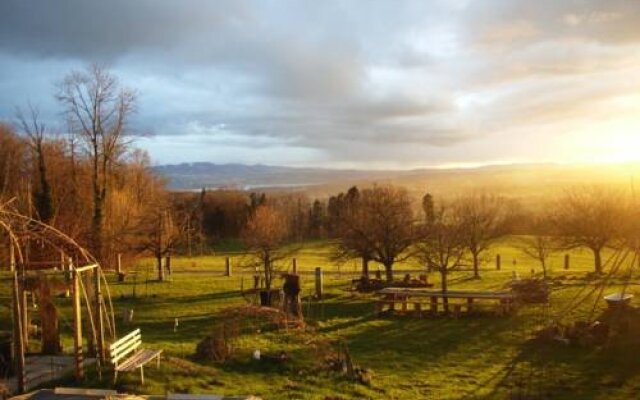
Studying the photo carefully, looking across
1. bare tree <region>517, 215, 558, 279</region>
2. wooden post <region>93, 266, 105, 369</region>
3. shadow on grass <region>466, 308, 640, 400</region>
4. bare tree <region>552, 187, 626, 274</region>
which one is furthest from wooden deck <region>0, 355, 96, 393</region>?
bare tree <region>552, 187, 626, 274</region>

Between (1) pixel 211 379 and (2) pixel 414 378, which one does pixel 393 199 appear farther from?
(1) pixel 211 379

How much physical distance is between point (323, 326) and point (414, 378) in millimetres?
7782

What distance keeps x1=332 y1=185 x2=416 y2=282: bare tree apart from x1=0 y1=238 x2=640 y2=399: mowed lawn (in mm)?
3250

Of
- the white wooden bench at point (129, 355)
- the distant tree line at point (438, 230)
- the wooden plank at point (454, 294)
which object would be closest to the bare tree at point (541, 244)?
the distant tree line at point (438, 230)

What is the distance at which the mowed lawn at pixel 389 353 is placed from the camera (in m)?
15.7

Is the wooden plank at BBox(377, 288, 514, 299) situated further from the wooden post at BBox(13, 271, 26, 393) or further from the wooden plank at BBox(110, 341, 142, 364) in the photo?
the wooden post at BBox(13, 271, 26, 393)

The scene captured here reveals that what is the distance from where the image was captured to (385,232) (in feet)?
118

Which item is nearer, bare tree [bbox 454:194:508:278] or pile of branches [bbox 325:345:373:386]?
pile of branches [bbox 325:345:373:386]

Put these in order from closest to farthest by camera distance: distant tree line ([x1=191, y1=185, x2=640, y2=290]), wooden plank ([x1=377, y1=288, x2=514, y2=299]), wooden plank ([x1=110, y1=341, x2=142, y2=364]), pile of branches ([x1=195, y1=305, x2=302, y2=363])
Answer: wooden plank ([x1=110, y1=341, x2=142, y2=364]) → pile of branches ([x1=195, y1=305, x2=302, y2=363]) → wooden plank ([x1=377, y1=288, x2=514, y2=299]) → distant tree line ([x1=191, y1=185, x2=640, y2=290])

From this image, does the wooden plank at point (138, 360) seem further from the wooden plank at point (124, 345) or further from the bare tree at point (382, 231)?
the bare tree at point (382, 231)

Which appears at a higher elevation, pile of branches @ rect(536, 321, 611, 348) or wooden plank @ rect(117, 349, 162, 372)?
wooden plank @ rect(117, 349, 162, 372)

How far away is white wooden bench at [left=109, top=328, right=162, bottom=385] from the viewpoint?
567 inches

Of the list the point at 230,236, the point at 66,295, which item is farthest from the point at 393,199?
the point at 230,236

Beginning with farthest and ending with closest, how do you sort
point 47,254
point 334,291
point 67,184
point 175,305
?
point 67,184 → point 47,254 → point 334,291 → point 175,305
